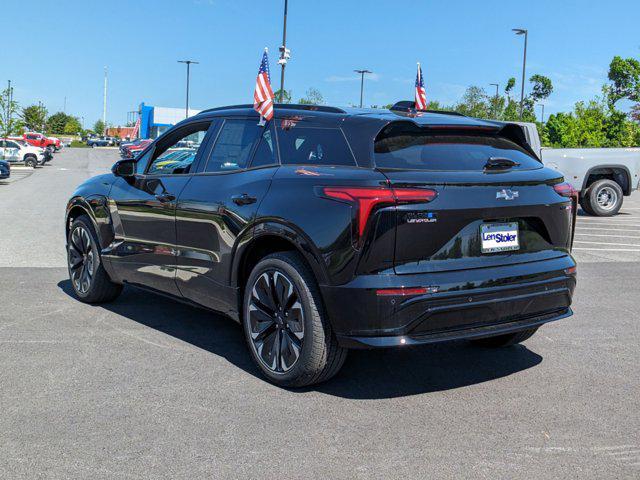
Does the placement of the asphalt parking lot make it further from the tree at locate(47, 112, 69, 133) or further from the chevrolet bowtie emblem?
the tree at locate(47, 112, 69, 133)

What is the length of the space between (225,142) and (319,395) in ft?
6.36

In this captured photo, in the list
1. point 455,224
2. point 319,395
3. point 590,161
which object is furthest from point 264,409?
point 590,161

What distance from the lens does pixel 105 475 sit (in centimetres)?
322

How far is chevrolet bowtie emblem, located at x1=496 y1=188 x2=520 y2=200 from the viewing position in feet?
13.7

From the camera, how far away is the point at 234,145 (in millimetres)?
5117

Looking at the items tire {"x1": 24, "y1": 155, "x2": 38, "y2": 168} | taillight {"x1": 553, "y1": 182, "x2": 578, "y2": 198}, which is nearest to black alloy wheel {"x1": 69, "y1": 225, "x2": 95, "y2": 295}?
taillight {"x1": 553, "y1": 182, "x2": 578, "y2": 198}

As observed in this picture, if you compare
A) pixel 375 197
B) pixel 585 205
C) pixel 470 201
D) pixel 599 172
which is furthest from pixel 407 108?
pixel 585 205

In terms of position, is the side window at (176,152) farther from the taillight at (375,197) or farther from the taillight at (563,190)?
the taillight at (563,190)

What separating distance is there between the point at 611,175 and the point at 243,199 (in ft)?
50.1

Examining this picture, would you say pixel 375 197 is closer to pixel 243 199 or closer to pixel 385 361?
pixel 243 199

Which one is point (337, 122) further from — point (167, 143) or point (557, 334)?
point (557, 334)

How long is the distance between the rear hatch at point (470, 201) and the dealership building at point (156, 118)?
79528mm

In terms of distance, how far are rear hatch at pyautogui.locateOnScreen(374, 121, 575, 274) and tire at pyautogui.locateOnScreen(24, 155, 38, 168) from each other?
135 ft

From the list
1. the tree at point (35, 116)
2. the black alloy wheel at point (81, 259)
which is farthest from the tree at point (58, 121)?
the black alloy wheel at point (81, 259)
